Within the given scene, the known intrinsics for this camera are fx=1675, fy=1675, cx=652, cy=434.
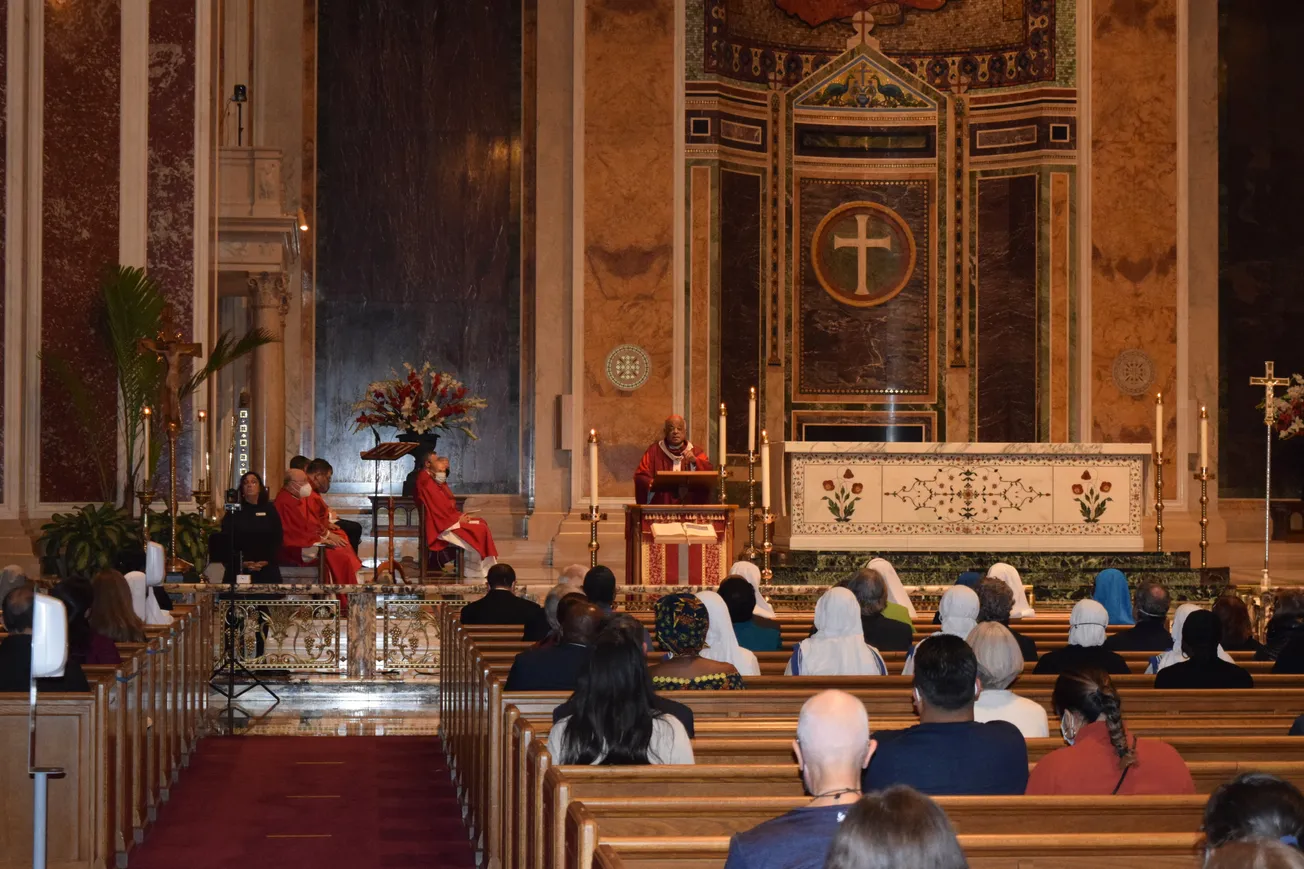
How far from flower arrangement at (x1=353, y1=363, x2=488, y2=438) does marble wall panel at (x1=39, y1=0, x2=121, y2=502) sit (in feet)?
11.4

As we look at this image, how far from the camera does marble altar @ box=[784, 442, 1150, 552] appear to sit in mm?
14438

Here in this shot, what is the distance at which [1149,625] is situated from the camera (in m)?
8.27

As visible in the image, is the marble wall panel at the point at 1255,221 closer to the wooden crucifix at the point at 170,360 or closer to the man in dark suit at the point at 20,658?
the wooden crucifix at the point at 170,360

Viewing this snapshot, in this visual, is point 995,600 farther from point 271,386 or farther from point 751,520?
point 271,386

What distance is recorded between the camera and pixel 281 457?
17.4 metres

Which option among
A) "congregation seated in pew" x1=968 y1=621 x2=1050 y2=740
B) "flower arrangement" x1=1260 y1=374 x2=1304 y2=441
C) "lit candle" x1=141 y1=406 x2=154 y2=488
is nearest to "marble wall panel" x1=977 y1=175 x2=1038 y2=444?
"flower arrangement" x1=1260 y1=374 x2=1304 y2=441

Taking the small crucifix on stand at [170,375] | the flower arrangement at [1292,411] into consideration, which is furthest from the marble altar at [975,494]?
the small crucifix on stand at [170,375]

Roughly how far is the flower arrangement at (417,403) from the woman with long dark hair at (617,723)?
1178 cm

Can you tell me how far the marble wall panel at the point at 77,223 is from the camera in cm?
1313

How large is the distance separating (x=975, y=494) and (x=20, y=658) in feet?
33.0

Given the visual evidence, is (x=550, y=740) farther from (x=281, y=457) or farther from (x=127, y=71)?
(x=281, y=457)

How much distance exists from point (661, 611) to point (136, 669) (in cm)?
224

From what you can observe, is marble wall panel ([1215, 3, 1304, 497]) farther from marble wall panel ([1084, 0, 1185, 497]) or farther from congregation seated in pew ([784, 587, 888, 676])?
congregation seated in pew ([784, 587, 888, 676])

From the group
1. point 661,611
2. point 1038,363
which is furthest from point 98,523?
point 1038,363
